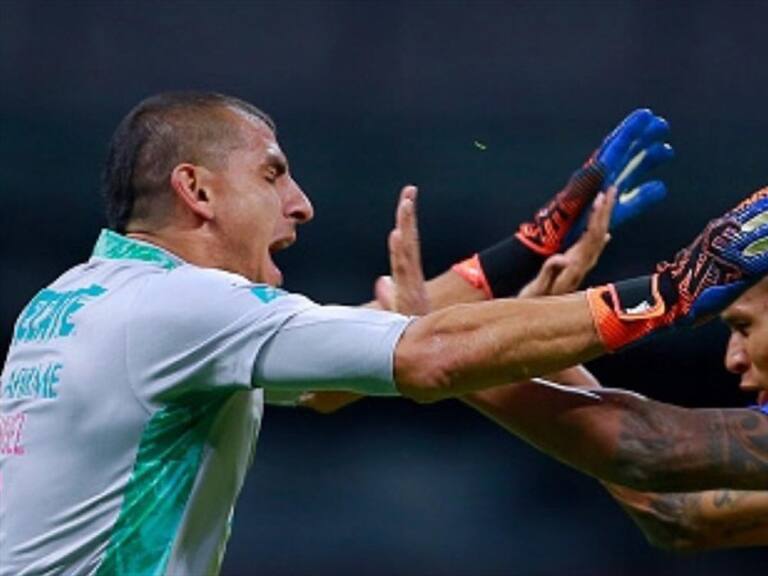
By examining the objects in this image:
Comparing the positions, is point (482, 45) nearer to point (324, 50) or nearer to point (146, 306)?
point (324, 50)

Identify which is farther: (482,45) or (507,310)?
(482,45)

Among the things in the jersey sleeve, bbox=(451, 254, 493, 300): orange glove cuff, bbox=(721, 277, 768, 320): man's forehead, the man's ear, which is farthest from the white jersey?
bbox=(451, 254, 493, 300): orange glove cuff

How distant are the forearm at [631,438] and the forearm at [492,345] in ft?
2.21

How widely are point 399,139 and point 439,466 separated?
1319 mm

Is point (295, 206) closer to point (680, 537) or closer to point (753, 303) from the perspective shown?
point (753, 303)

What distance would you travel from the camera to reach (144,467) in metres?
2.79

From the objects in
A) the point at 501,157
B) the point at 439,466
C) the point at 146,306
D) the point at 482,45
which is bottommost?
the point at 146,306

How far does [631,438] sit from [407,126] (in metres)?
3.65

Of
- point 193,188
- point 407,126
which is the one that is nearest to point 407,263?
point 193,188

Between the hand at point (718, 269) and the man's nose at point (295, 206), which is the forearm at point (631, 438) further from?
the hand at point (718, 269)

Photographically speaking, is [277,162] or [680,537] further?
[680,537]

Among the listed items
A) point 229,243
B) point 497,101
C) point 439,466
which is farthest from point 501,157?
point 229,243

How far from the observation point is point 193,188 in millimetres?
3053

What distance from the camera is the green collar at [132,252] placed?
295 centimetres
